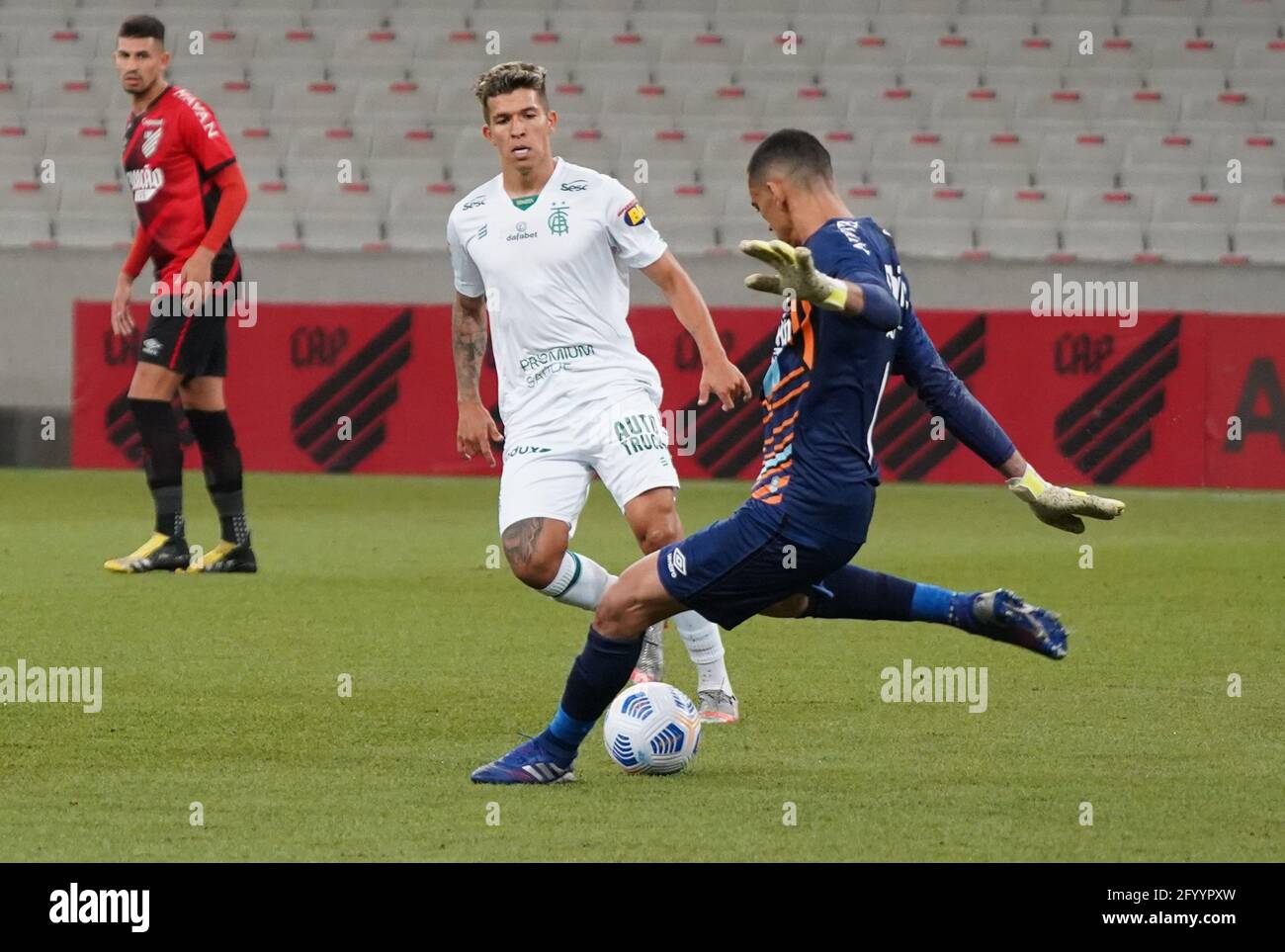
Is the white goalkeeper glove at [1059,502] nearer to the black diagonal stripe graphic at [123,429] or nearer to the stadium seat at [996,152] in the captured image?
the black diagonal stripe graphic at [123,429]

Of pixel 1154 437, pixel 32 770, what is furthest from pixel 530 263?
pixel 1154 437

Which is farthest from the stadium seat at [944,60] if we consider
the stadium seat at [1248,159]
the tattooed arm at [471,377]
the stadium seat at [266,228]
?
the tattooed arm at [471,377]

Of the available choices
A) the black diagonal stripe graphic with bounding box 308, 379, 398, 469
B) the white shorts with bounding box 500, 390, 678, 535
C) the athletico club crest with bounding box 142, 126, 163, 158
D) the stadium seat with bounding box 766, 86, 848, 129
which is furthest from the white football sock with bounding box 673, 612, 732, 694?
the stadium seat with bounding box 766, 86, 848, 129

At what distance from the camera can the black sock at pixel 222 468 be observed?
11172mm

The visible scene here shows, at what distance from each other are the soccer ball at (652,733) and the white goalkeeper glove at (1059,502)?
3.74 feet

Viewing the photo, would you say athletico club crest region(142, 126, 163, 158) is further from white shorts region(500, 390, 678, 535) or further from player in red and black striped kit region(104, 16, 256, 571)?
white shorts region(500, 390, 678, 535)

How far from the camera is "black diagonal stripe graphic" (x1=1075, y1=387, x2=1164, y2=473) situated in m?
17.6

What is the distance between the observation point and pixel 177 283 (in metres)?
10.8

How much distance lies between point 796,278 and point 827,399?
640mm

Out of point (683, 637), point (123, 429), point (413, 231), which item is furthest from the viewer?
point (413, 231)

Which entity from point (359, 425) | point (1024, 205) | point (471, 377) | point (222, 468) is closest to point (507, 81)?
point (471, 377)

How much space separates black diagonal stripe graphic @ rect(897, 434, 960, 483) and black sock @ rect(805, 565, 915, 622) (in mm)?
11922

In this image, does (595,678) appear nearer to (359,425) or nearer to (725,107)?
(359,425)

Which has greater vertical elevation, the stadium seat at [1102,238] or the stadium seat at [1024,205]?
the stadium seat at [1024,205]
